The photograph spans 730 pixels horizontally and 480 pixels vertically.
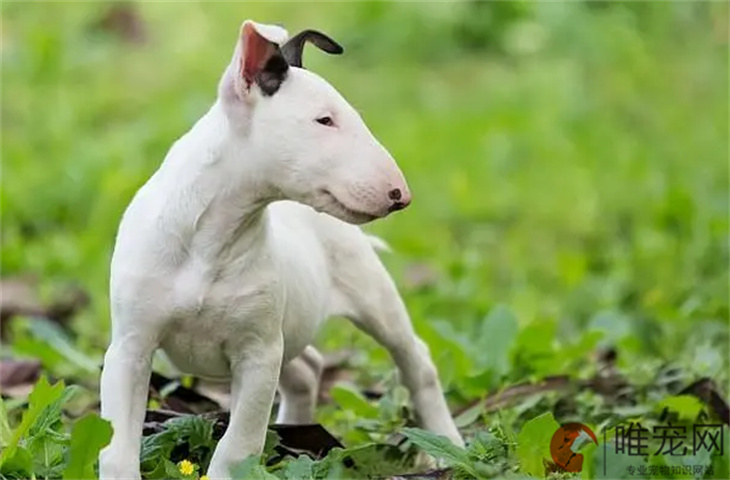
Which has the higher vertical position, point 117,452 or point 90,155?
point 117,452

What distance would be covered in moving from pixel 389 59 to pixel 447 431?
5.95m

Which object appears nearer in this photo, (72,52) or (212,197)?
(212,197)

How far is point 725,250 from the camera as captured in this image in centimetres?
679

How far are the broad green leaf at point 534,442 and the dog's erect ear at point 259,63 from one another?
2.97 ft

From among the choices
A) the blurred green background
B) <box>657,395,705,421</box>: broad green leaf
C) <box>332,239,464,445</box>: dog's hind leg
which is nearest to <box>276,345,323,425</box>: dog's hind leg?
<box>332,239,464,445</box>: dog's hind leg

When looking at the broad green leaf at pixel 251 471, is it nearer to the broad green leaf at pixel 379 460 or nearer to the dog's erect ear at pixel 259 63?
the broad green leaf at pixel 379 460

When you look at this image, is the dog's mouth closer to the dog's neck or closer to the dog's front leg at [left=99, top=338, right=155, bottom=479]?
the dog's neck

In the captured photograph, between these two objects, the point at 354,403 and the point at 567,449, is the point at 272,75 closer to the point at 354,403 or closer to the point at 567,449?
the point at 567,449

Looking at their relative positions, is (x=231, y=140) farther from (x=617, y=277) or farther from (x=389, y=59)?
(x=389, y=59)

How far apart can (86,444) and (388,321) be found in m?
1.11

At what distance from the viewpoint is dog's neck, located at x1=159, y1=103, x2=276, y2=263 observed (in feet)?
11.1

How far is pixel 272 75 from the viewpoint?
10.8ft

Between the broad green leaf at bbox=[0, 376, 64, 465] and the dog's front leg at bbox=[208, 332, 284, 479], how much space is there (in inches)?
14.9

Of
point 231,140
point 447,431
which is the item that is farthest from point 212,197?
point 447,431
